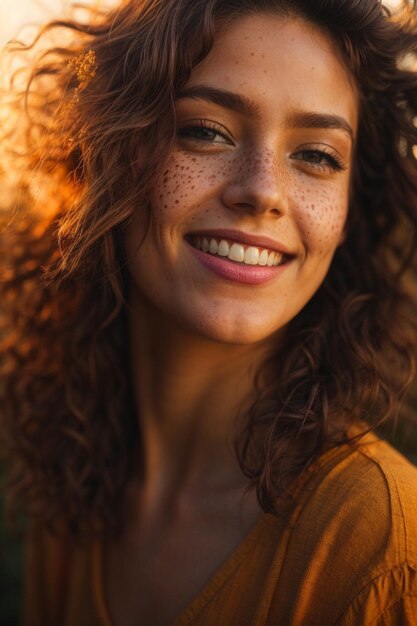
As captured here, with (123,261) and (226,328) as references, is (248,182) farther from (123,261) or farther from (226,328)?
(123,261)

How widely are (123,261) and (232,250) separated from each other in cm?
40

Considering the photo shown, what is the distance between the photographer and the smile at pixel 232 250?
173cm

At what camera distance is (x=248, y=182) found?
1661 millimetres

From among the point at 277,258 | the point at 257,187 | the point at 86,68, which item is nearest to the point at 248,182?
the point at 257,187

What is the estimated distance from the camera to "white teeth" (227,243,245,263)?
68.1 inches

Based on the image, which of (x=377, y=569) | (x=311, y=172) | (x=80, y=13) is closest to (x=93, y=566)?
(x=377, y=569)

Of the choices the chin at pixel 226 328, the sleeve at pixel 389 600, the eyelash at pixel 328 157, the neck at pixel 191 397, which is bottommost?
the sleeve at pixel 389 600

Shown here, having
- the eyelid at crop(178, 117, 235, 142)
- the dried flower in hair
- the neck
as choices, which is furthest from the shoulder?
the dried flower in hair

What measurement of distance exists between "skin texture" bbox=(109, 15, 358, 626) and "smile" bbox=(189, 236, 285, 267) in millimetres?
41

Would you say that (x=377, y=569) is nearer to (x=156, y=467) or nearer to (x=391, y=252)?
(x=156, y=467)

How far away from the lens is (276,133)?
1.69 metres

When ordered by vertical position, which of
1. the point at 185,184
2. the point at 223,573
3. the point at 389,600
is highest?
the point at 185,184

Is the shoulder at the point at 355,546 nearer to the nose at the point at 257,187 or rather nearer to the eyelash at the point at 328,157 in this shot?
the nose at the point at 257,187

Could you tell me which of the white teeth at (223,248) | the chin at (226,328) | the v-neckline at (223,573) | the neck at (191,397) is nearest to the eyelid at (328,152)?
the white teeth at (223,248)
